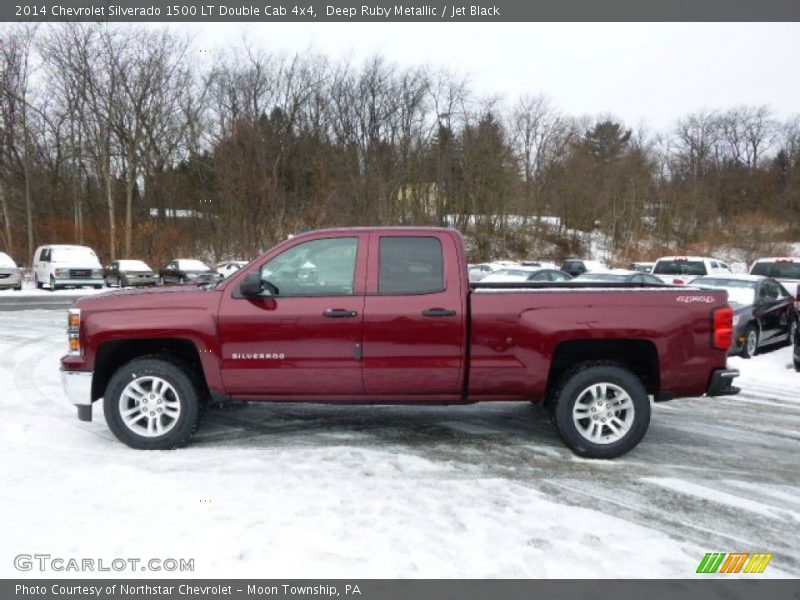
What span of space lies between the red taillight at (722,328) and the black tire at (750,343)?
6.78 m

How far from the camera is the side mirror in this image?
15.9 feet

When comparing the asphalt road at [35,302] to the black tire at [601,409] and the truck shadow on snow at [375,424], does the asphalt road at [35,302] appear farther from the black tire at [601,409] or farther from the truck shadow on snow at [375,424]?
the black tire at [601,409]

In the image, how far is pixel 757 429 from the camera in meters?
6.10

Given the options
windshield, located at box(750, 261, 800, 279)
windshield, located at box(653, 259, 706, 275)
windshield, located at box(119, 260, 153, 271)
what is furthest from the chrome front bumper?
windshield, located at box(119, 260, 153, 271)

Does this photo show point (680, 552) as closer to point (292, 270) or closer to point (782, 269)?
point (292, 270)

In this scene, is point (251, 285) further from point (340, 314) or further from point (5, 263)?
point (5, 263)

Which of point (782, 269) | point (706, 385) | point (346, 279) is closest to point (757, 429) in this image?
point (706, 385)

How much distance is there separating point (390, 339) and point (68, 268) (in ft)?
83.6

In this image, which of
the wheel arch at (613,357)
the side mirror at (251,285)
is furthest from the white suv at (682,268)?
the side mirror at (251,285)

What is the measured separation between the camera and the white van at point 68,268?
2592cm

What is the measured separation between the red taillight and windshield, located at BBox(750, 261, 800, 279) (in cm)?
1269

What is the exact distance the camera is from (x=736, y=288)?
11.8 metres

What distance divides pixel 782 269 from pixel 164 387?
16074 mm
